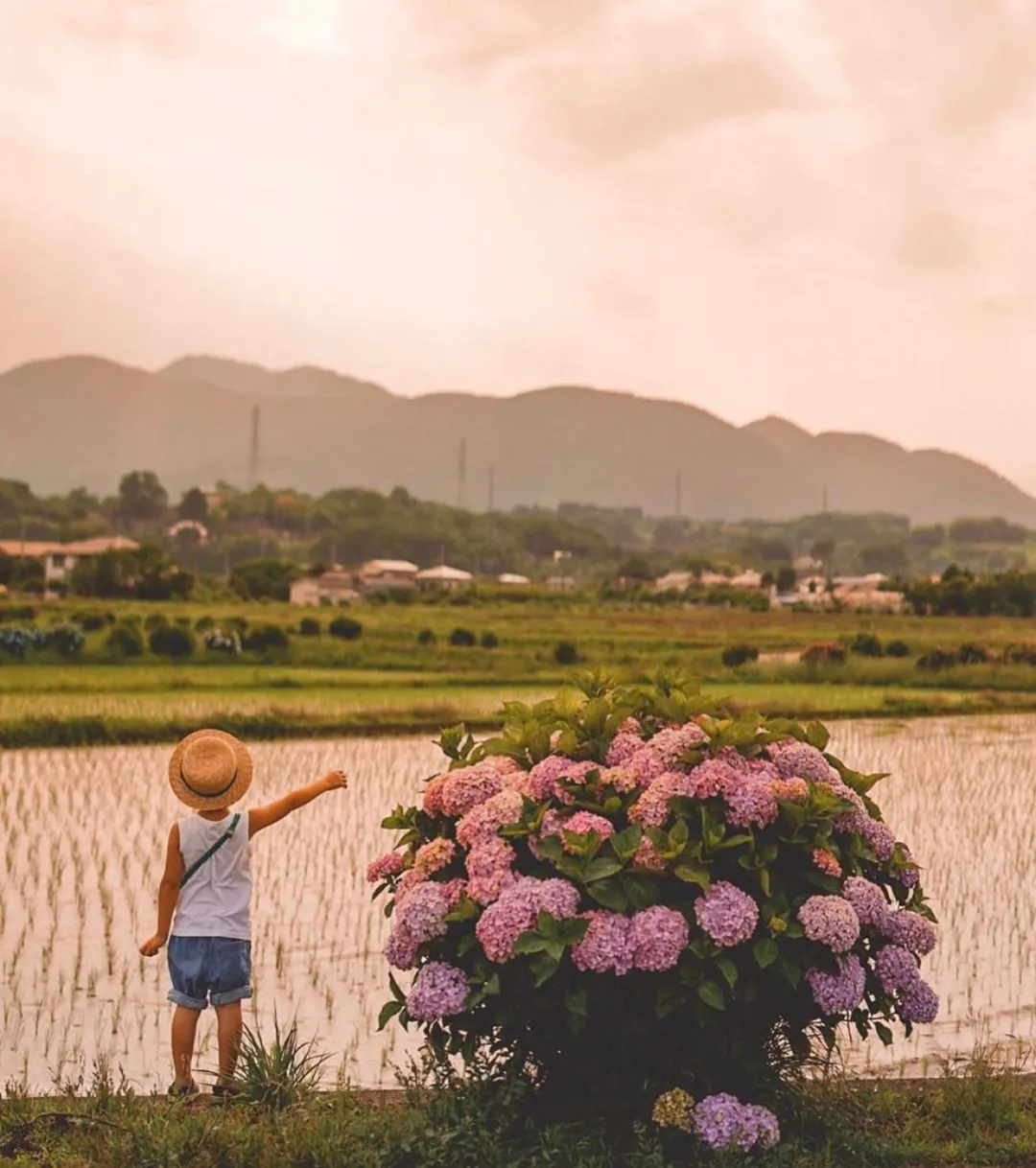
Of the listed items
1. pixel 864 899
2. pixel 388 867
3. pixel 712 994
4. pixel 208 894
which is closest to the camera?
pixel 712 994

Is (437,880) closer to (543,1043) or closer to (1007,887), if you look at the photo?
(543,1043)

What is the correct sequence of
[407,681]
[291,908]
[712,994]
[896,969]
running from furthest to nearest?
[407,681]
[291,908]
[896,969]
[712,994]

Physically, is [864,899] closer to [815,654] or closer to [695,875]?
[695,875]

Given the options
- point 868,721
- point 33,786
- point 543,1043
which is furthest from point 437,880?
point 868,721

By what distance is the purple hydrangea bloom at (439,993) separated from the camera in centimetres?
426

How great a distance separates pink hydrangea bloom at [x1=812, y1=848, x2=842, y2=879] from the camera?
14.2ft

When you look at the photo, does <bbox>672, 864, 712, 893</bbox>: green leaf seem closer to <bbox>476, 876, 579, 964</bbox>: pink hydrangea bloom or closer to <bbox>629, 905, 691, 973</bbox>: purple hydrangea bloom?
<bbox>629, 905, 691, 973</bbox>: purple hydrangea bloom

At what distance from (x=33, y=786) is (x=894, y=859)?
33.6 feet

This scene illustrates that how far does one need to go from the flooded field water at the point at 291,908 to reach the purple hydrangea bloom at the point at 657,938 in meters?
1.41

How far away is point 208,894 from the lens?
516cm

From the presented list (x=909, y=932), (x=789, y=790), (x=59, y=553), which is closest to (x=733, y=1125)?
(x=909, y=932)

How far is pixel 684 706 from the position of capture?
4.78 m

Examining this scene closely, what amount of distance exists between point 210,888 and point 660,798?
157 centimetres

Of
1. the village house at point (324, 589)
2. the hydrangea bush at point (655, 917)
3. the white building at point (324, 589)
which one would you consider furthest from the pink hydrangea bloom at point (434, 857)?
the white building at point (324, 589)
